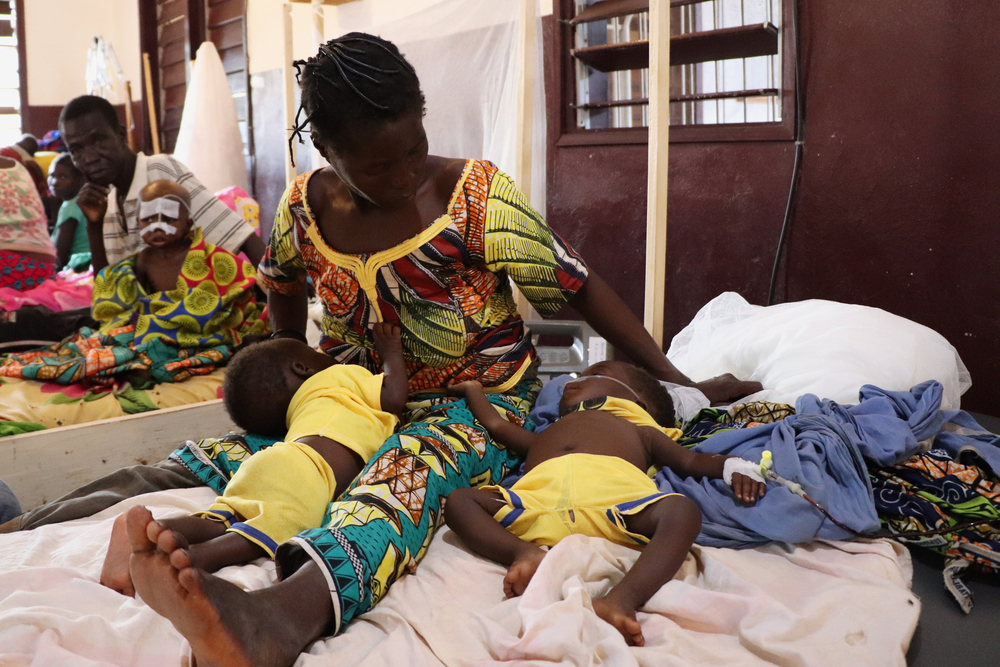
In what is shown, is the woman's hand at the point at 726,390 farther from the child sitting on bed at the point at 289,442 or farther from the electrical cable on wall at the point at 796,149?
the electrical cable on wall at the point at 796,149

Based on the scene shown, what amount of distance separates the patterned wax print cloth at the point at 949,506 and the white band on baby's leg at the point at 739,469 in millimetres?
265

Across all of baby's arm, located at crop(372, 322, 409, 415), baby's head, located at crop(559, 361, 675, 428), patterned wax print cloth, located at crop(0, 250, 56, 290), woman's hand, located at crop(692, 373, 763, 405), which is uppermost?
patterned wax print cloth, located at crop(0, 250, 56, 290)

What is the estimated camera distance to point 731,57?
292cm

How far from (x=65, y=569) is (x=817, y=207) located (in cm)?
240

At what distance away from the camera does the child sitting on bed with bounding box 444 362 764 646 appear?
1.25 meters

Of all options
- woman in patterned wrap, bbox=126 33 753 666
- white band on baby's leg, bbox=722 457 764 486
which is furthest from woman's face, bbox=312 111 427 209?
white band on baby's leg, bbox=722 457 764 486

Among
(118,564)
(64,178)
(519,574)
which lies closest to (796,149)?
(519,574)

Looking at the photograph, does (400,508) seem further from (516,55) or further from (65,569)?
(516,55)

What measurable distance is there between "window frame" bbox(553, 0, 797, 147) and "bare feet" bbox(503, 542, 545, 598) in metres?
2.00

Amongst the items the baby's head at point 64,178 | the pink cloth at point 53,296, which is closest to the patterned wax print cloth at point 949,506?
the pink cloth at point 53,296

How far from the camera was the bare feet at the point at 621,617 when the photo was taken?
1.12 metres

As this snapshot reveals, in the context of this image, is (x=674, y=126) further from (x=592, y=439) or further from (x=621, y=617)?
(x=621, y=617)

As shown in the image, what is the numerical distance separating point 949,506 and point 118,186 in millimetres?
2954

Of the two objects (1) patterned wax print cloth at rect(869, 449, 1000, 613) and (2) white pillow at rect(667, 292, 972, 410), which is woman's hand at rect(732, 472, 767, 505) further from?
(2) white pillow at rect(667, 292, 972, 410)
